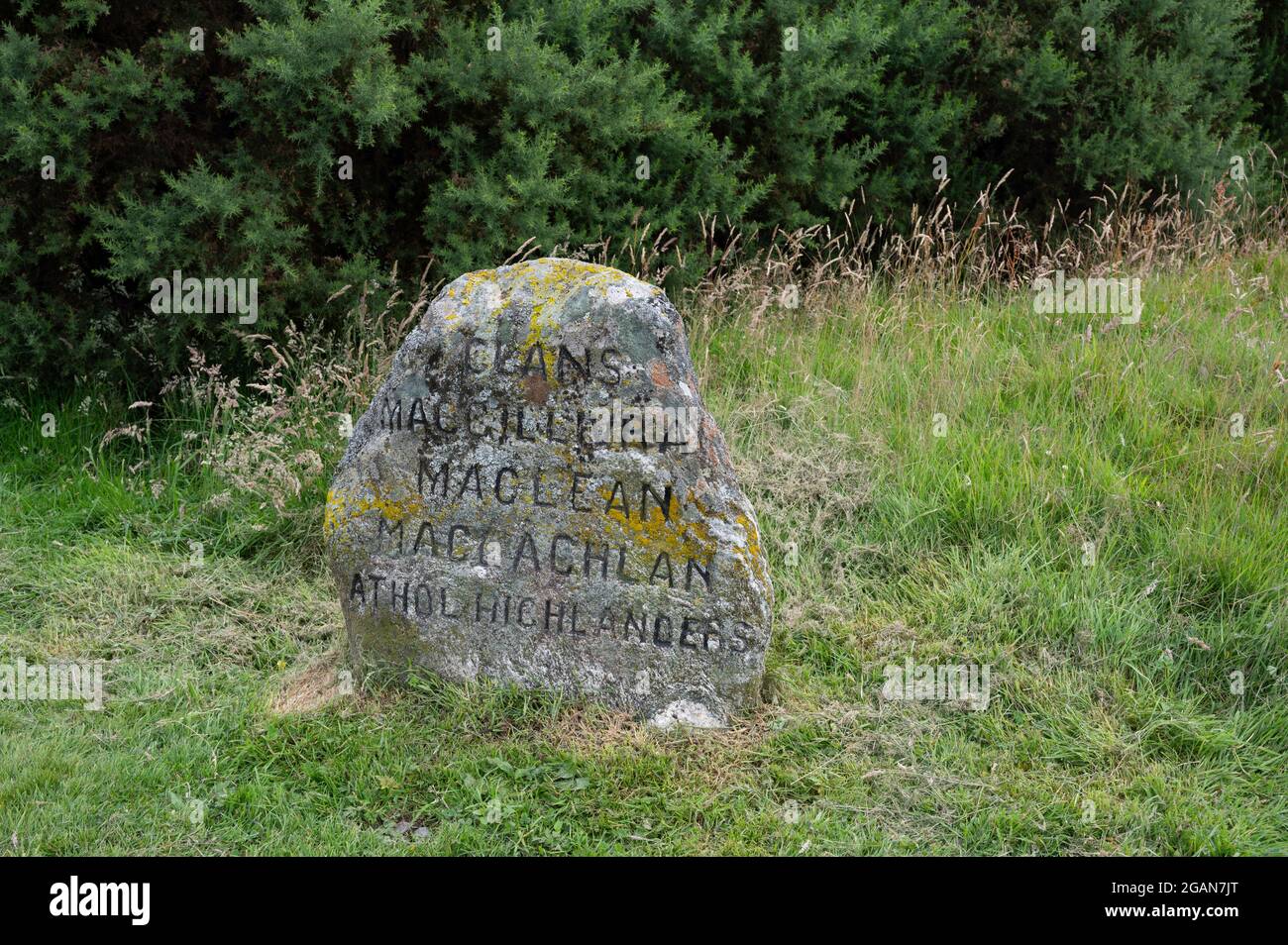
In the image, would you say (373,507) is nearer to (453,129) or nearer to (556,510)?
(556,510)

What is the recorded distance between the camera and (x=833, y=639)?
4.46 m

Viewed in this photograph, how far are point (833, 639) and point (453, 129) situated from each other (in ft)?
10.3

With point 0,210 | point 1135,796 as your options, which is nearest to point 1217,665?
point 1135,796

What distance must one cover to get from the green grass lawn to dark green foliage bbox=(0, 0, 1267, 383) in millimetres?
780

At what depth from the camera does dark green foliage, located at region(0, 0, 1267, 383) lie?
5.51 m

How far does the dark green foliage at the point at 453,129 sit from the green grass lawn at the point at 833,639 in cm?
78

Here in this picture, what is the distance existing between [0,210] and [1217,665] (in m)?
5.44

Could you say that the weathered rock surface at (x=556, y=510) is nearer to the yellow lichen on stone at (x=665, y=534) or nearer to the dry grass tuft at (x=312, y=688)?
the yellow lichen on stone at (x=665, y=534)

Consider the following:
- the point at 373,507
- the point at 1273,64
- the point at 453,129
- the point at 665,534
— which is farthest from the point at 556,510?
the point at 1273,64

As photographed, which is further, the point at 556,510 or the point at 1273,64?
→ the point at 1273,64

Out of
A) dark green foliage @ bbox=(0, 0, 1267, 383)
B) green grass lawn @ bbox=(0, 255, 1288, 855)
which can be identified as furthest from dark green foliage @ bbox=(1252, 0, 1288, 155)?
green grass lawn @ bbox=(0, 255, 1288, 855)

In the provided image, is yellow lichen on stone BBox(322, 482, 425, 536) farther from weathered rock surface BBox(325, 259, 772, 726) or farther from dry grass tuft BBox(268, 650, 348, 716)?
dry grass tuft BBox(268, 650, 348, 716)

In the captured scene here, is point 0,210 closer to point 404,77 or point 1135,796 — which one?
point 404,77

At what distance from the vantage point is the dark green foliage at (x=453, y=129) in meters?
5.51
